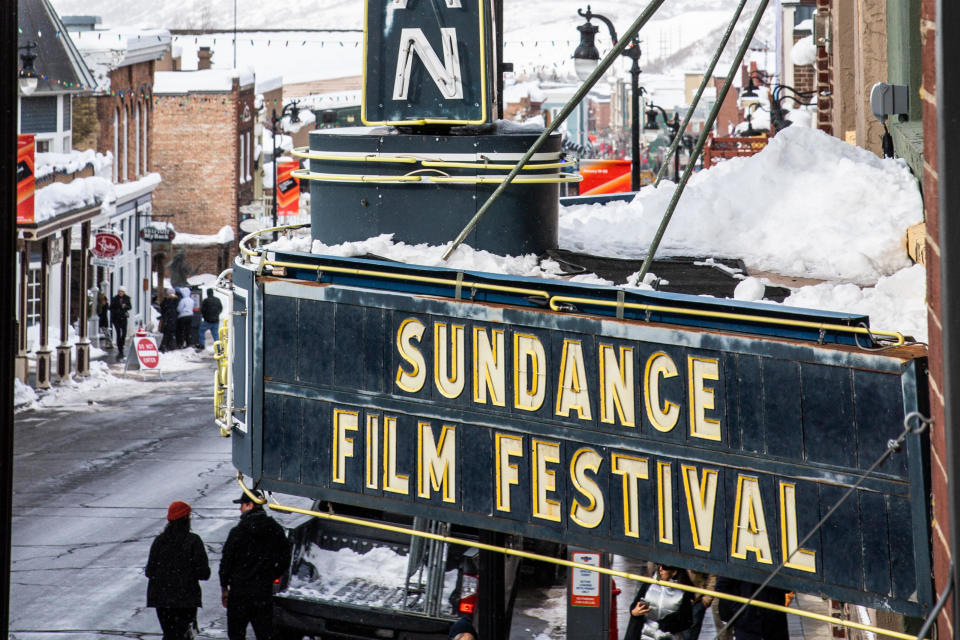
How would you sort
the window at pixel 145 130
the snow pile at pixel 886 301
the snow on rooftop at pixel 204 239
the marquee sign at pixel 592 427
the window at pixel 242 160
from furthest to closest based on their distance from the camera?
the window at pixel 242 160 < the snow on rooftop at pixel 204 239 < the window at pixel 145 130 < the snow pile at pixel 886 301 < the marquee sign at pixel 592 427

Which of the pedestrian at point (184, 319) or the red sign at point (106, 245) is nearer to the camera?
the red sign at point (106, 245)

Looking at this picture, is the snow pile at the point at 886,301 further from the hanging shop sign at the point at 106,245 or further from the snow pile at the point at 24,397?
the hanging shop sign at the point at 106,245

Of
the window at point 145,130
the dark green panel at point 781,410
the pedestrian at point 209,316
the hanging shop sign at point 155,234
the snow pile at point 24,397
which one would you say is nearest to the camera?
the dark green panel at point 781,410

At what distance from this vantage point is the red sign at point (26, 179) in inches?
998

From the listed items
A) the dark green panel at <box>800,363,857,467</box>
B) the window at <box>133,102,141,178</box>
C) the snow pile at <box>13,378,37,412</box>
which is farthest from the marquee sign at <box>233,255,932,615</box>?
the window at <box>133,102,141,178</box>

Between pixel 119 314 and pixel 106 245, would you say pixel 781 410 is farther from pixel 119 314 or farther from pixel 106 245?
pixel 119 314

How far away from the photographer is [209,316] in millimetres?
34500

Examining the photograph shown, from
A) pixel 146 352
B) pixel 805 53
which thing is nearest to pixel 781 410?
pixel 805 53

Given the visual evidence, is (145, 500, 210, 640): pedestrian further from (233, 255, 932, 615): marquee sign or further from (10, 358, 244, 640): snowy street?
(233, 255, 932, 615): marquee sign

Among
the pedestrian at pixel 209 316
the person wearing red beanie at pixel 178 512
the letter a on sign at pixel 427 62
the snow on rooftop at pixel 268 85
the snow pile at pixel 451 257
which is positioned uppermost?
the snow on rooftop at pixel 268 85

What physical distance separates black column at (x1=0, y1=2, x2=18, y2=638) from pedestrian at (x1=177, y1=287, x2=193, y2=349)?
95.5 feet

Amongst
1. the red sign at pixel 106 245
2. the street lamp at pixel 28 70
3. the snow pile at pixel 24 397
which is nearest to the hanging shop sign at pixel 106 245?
the red sign at pixel 106 245

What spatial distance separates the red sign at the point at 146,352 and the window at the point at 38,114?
5702 mm

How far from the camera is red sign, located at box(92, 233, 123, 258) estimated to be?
32.7 meters
